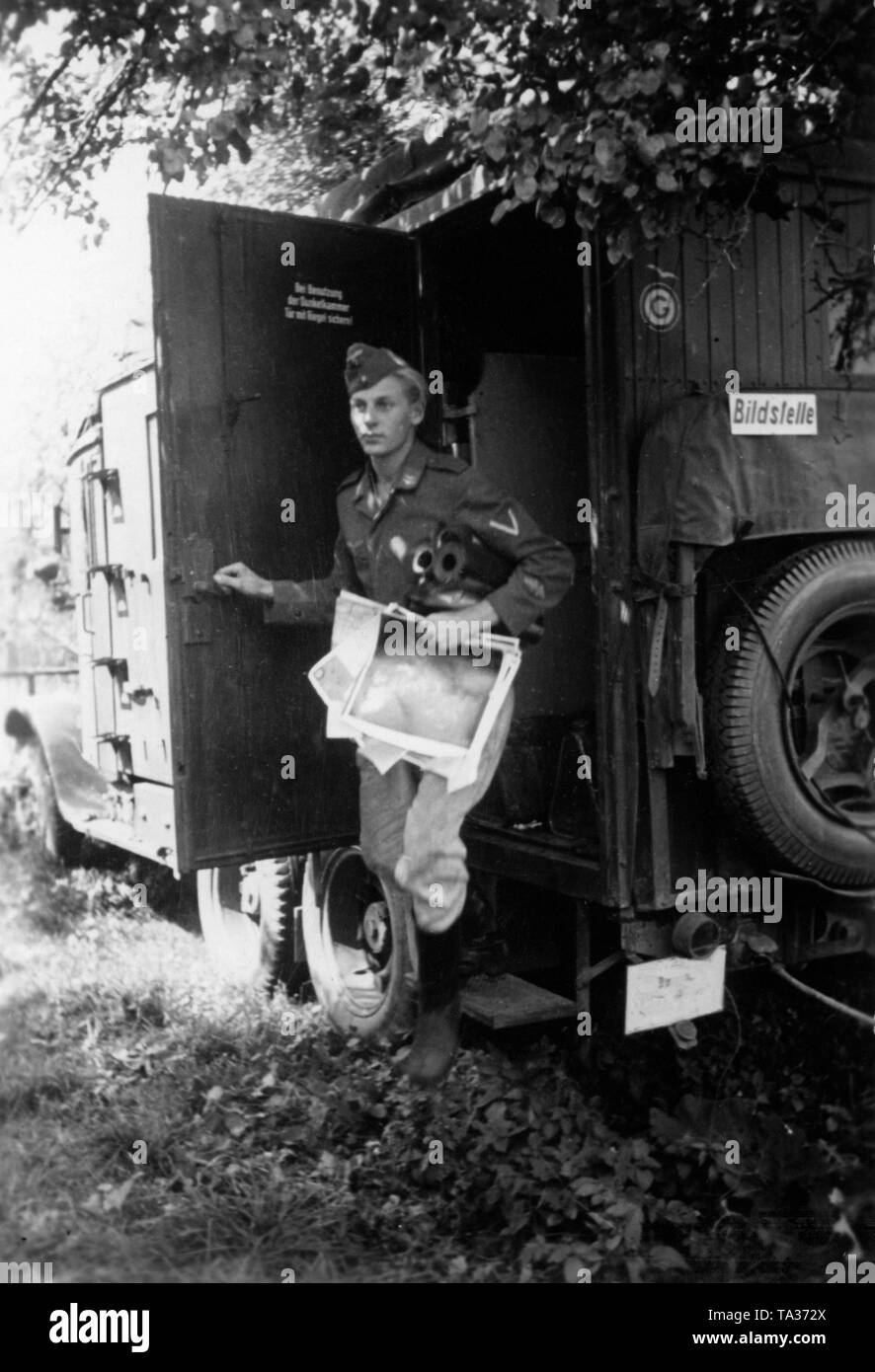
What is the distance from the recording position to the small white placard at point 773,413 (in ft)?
12.9

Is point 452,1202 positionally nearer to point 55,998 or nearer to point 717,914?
point 717,914

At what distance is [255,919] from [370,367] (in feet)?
8.85

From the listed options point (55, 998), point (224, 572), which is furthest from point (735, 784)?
point (55, 998)

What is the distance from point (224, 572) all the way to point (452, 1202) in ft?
6.67

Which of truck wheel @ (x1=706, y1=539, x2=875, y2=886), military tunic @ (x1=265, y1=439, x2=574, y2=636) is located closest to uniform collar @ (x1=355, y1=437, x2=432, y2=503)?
military tunic @ (x1=265, y1=439, x2=574, y2=636)

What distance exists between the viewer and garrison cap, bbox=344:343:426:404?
160 inches

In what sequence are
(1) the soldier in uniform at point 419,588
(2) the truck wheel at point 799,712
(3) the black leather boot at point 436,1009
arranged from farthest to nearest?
(3) the black leather boot at point 436,1009
(1) the soldier in uniform at point 419,588
(2) the truck wheel at point 799,712

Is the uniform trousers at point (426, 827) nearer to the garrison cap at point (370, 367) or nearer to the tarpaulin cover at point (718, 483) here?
the tarpaulin cover at point (718, 483)

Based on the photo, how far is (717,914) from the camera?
405 cm

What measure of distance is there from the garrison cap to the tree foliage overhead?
0.62 m

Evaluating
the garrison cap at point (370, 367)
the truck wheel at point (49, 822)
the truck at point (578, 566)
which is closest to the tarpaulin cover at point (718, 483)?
the truck at point (578, 566)

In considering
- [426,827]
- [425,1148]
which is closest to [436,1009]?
[425,1148]

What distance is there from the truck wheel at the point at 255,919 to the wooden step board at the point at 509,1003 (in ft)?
3.40

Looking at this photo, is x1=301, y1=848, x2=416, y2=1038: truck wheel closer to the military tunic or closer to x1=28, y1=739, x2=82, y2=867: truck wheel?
the military tunic
